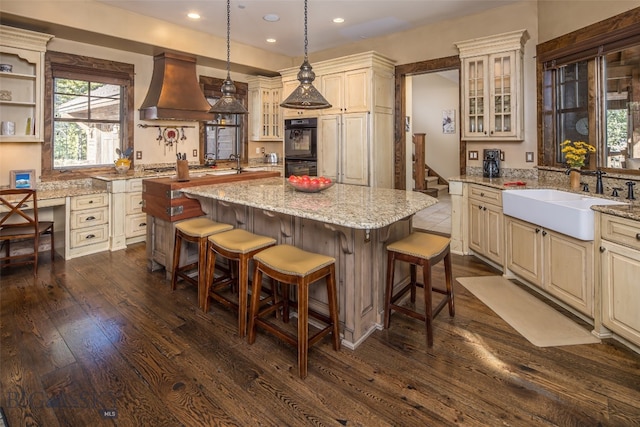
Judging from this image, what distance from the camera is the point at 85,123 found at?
4949 millimetres

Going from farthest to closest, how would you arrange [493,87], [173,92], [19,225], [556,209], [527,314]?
[173,92]
[493,87]
[19,225]
[527,314]
[556,209]

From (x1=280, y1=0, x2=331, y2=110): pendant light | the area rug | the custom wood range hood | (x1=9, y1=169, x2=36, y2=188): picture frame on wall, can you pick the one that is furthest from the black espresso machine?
(x1=9, y1=169, x2=36, y2=188): picture frame on wall

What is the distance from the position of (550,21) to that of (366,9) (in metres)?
2.01

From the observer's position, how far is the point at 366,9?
14.7 ft

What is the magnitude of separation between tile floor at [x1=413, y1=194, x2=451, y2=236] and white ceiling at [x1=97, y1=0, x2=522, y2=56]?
241 cm

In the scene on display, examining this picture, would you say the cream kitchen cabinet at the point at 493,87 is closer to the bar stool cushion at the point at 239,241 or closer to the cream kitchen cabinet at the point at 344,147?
the cream kitchen cabinet at the point at 344,147

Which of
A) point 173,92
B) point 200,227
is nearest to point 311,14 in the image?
point 173,92

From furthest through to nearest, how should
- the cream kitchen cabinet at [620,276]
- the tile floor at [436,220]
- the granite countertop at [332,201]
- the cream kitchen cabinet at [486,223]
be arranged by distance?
the tile floor at [436,220], the cream kitchen cabinet at [486,223], the cream kitchen cabinet at [620,276], the granite countertop at [332,201]

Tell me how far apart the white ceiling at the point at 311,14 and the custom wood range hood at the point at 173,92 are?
22.3 inches

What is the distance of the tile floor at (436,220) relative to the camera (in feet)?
18.3

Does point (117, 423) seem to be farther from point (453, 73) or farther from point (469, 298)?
point (453, 73)

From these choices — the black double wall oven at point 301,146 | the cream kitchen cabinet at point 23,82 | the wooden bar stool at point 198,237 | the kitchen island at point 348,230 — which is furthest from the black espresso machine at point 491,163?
the cream kitchen cabinet at point 23,82

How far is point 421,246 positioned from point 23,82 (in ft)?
15.8

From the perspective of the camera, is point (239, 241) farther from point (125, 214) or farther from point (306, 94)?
point (125, 214)
